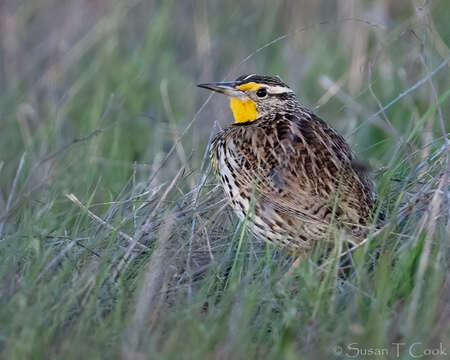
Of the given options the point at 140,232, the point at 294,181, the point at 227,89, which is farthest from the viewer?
the point at 227,89

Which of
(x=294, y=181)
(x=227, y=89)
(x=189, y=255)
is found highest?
(x=227, y=89)

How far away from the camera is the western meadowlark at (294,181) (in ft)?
13.8

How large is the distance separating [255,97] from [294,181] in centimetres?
77

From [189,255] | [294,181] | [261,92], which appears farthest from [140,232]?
[261,92]

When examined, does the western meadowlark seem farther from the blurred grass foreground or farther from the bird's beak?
the bird's beak

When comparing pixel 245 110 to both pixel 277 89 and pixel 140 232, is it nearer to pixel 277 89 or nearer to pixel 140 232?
pixel 277 89

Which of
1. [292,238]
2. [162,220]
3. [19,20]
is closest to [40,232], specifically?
[162,220]

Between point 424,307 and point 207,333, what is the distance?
815 millimetres

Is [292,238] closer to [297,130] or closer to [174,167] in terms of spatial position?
[297,130]

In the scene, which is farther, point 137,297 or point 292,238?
point 292,238

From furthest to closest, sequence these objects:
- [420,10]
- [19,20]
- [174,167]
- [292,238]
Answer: [19,20], [174,167], [420,10], [292,238]

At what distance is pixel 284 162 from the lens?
435 centimetres

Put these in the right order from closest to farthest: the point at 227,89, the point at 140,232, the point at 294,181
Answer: the point at 140,232 → the point at 294,181 → the point at 227,89

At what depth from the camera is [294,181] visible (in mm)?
4293
